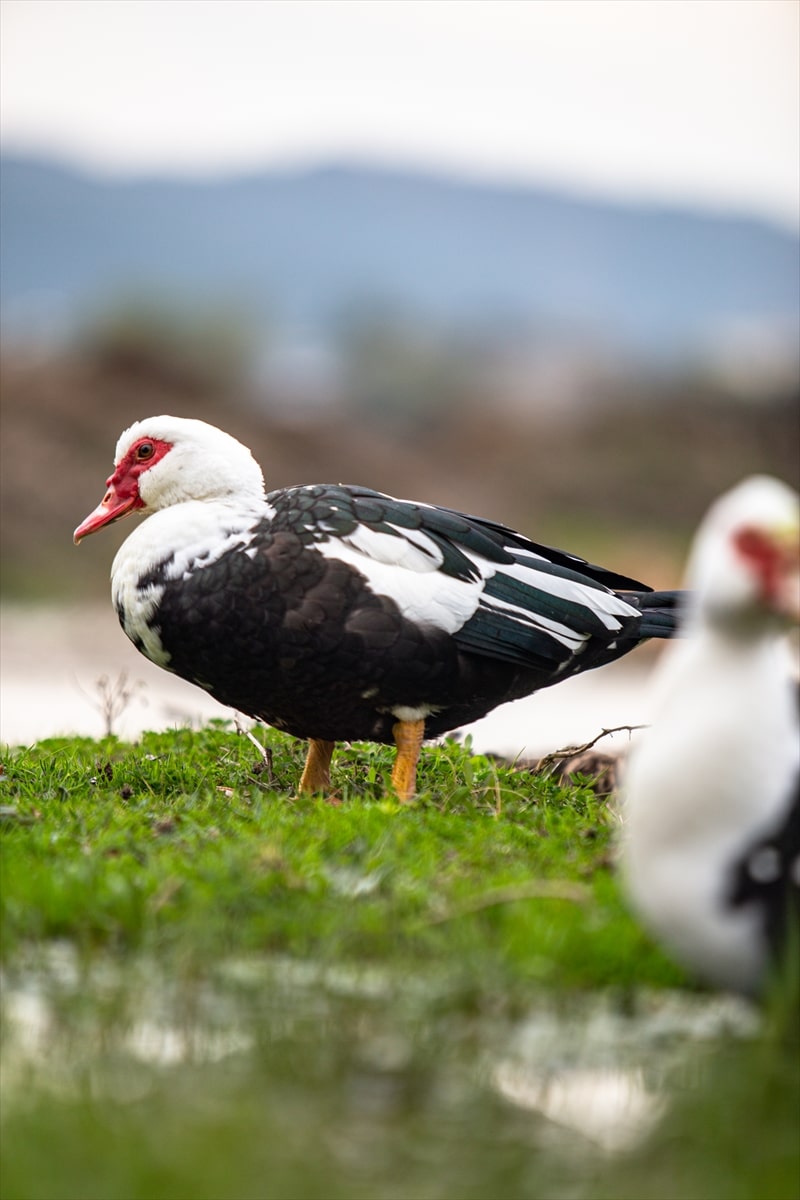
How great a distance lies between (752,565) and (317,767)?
2768 millimetres

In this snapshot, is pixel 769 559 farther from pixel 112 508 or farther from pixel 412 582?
pixel 112 508

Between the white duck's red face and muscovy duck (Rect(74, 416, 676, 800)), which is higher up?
muscovy duck (Rect(74, 416, 676, 800))

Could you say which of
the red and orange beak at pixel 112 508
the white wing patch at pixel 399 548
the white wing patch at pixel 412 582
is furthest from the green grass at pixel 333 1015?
the red and orange beak at pixel 112 508

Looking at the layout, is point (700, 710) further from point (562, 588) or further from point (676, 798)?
point (562, 588)

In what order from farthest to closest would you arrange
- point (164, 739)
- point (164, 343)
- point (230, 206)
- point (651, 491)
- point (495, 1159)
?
point (230, 206) < point (164, 343) < point (651, 491) < point (164, 739) < point (495, 1159)

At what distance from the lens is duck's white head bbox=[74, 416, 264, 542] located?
16.3 ft

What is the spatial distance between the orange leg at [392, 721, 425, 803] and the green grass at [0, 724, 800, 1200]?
0.61 meters

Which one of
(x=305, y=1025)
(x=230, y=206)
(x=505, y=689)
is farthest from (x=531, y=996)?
(x=230, y=206)

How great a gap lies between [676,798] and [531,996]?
1.83ft

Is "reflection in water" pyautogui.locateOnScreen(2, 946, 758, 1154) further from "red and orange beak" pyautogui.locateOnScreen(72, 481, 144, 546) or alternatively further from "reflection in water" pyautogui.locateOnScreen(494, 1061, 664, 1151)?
"red and orange beak" pyautogui.locateOnScreen(72, 481, 144, 546)

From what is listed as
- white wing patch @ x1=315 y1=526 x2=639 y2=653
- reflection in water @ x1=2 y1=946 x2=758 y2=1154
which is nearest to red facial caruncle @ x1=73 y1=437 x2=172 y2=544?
white wing patch @ x1=315 y1=526 x2=639 y2=653

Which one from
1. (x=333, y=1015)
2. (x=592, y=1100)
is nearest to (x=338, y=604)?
(x=333, y=1015)

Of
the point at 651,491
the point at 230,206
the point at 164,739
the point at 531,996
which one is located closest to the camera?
the point at 531,996

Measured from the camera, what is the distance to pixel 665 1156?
2.39 m
